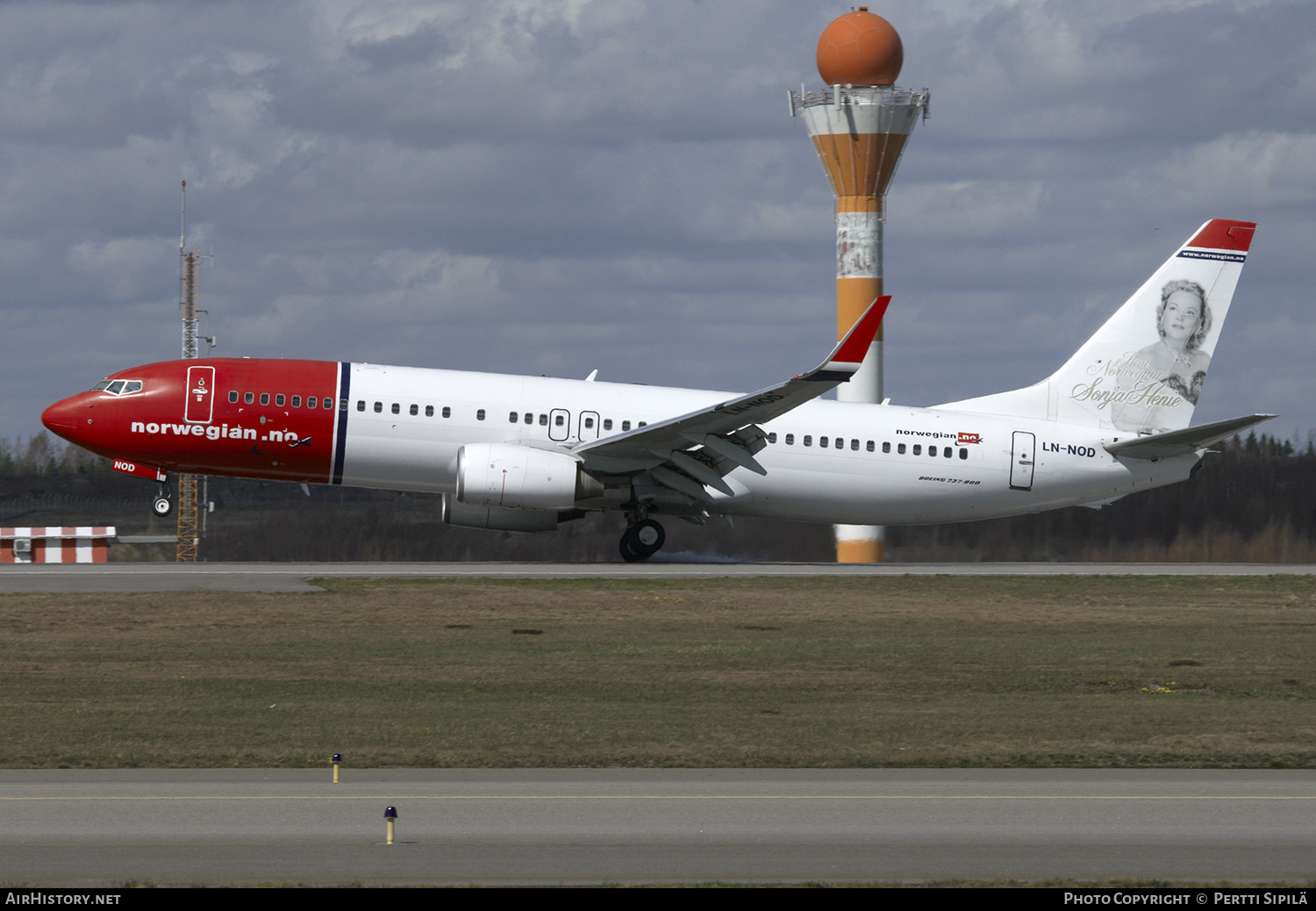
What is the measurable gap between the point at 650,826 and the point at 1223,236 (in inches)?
1225

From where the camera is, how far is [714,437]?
32656 mm

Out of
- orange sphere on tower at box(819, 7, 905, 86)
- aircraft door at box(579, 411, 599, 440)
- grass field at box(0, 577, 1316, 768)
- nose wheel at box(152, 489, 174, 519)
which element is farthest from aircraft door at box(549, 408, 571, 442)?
orange sphere on tower at box(819, 7, 905, 86)

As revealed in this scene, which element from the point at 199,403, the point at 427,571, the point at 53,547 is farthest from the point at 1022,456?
the point at 53,547

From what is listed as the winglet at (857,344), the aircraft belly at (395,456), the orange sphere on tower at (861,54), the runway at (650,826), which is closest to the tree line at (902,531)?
the aircraft belly at (395,456)

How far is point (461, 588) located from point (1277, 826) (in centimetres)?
1879

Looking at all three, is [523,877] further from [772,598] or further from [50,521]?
[50,521]

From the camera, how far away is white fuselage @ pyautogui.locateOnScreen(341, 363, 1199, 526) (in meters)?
33.0

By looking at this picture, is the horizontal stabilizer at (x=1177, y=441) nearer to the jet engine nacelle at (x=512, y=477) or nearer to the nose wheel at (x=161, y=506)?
the jet engine nacelle at (x=512, y=477)

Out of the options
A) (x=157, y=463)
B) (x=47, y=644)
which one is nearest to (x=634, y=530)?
(x=157, y=463)

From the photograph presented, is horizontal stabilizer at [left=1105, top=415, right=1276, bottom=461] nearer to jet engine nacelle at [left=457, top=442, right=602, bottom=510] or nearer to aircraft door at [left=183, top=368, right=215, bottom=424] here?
jet engine nacelle at [left=457, top=442, right=602, bottom=510]

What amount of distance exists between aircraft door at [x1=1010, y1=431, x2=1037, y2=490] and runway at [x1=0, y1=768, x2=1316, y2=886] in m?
22.6

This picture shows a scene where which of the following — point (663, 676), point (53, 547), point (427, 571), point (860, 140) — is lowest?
point (663, 676)

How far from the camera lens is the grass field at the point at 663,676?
14898mm

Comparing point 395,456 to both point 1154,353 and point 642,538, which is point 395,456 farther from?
point 1154,353
